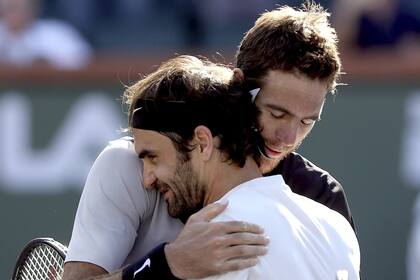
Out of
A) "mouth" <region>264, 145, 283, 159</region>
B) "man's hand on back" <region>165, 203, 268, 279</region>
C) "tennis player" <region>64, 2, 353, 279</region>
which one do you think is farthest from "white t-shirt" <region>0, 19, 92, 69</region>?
"man's hand on back" <region>165, 203, 268, 279</region>

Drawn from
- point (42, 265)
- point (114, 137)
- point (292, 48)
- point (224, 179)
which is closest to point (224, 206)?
point (224, 179)

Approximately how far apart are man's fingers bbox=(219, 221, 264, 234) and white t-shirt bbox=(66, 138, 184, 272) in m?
0.43

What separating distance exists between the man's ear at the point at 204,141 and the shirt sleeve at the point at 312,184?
26.0 inches

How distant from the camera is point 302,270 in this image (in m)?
2.81

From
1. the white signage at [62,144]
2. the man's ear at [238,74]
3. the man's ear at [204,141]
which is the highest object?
the man's ear at [238,74]

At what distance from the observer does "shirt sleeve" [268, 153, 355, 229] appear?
362 centimetres

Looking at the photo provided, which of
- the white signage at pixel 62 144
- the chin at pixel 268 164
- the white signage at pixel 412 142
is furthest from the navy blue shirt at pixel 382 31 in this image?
the chin at pixel 268 164

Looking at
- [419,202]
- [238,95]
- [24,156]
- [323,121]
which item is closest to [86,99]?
[24,156]

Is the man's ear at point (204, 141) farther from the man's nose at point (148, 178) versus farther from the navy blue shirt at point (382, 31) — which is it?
the navy blue shirt at point (382, 31)

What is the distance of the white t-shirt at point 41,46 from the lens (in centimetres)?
758

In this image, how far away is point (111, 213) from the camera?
3221 millimetres

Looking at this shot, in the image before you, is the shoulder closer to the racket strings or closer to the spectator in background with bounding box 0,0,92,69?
the racket strings

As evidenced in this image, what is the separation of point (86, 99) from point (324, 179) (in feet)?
11.6

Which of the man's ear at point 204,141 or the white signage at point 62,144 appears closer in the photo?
the man's ear at point 204,141
